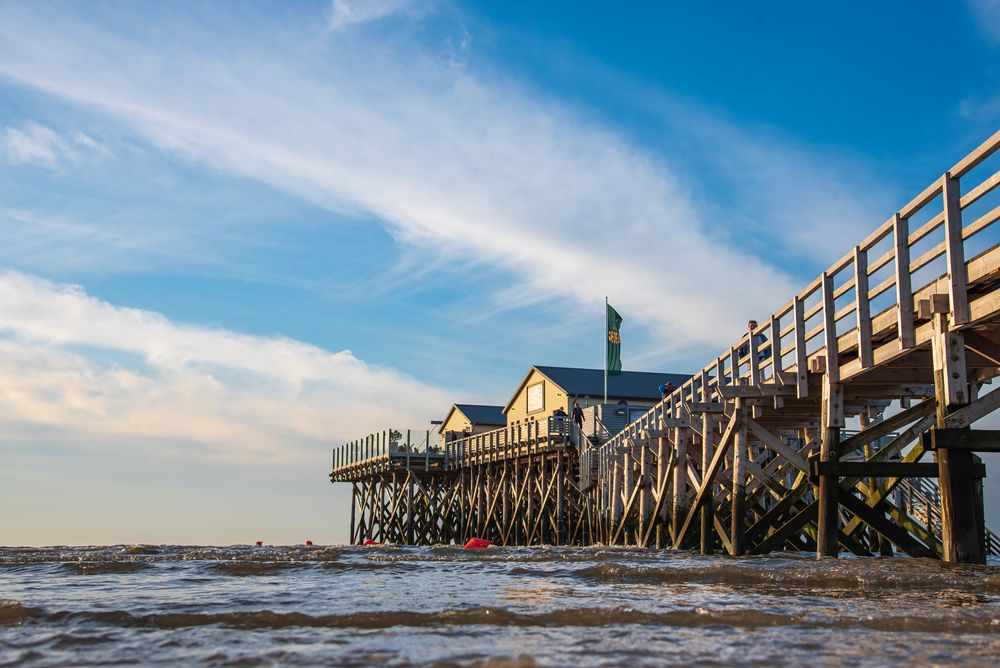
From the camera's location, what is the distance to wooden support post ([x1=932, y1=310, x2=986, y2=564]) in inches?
365

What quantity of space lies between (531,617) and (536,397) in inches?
1609

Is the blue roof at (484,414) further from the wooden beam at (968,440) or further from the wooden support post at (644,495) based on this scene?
the wooden beam at (968,440)

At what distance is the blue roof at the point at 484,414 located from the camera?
5462 centimetres

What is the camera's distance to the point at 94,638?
6.13 m

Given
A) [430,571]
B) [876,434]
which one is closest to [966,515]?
[876,434]

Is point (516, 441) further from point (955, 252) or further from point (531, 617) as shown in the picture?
point (531, 617)

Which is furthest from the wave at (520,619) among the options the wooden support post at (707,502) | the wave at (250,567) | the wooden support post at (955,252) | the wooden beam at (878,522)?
the wooden support post at (707,502)

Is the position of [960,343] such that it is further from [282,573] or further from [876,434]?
[282,573]

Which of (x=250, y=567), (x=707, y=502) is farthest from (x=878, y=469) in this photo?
(x=250, y=567)

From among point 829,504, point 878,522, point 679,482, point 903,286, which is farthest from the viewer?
point 679,482

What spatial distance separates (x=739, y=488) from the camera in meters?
15.1

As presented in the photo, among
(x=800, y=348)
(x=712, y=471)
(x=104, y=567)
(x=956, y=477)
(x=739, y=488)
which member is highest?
(x=800, y=348)

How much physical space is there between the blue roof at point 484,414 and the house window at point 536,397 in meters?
6.23

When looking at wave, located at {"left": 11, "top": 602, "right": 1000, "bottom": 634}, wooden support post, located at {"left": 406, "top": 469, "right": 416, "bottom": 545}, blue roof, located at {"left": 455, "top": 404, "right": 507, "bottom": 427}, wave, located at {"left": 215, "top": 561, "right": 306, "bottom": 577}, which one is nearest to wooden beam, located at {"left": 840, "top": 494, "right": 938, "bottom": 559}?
wave, located at {"left": 11, "top": 602, "right": 1000, "bottom": 634}
